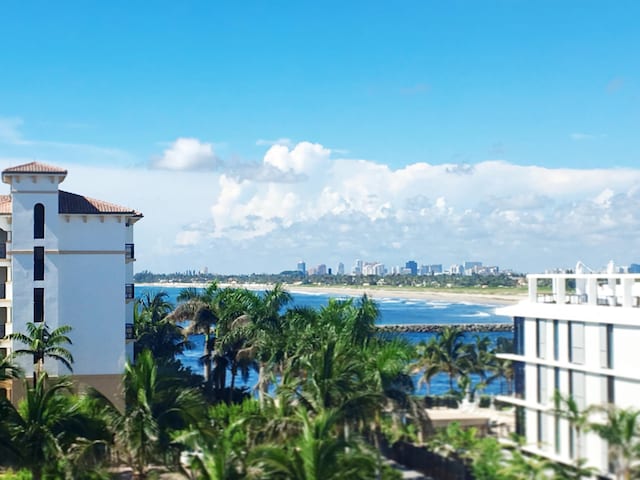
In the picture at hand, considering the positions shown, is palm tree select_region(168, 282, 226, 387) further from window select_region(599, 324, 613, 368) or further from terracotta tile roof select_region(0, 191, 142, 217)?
window select_region(599, 324, 613, 368)

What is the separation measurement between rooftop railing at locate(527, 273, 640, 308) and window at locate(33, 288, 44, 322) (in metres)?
23.4

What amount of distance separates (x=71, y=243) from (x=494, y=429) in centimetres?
2213

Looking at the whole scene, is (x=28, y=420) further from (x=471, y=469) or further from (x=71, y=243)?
(x=71, y=243)

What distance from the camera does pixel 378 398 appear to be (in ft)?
85.7

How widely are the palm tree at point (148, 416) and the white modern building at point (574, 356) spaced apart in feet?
36.8

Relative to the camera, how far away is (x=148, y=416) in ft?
77.9

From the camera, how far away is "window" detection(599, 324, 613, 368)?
25609 mm

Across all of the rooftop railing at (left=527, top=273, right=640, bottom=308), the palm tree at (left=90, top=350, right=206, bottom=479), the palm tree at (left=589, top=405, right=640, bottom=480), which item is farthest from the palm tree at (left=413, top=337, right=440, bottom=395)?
the palm tree at (left=589, top=405, right=640, bottom=480)

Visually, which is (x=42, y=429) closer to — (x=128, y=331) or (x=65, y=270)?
(x=65, y=270)

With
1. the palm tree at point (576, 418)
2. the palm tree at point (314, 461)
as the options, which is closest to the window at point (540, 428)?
the palm tree at point (576, 418)

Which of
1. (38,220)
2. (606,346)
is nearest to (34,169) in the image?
(38,220)

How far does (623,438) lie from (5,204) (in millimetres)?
32057

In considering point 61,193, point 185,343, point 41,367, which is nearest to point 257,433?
point 41,367

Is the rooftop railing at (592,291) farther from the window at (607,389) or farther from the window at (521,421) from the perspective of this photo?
the window at (521,421)
